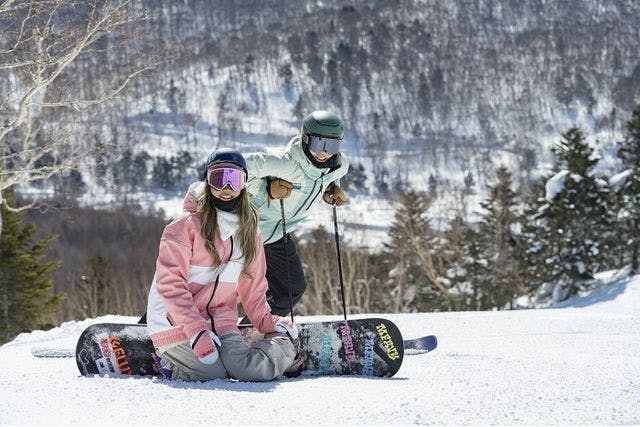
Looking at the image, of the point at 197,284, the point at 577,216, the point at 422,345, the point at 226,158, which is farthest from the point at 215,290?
the point at 577,216

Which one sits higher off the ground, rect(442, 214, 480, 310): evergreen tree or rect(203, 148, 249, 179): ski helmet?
rect(203, 148, 249, 179): ski helmet

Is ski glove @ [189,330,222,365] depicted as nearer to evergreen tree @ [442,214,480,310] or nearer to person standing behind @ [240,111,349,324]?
person standing behind @ [240,111,349,324]

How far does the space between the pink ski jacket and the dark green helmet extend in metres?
1.20

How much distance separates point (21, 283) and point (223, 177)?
22.8 metres

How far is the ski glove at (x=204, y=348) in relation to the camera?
11.7 feet

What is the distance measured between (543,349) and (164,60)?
858 centimetres

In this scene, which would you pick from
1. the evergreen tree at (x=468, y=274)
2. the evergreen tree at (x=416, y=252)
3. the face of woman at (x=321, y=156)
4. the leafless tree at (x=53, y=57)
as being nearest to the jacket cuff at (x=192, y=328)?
the face of woman at (x=321, y=156)

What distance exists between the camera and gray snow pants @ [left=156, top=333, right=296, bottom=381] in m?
3.64

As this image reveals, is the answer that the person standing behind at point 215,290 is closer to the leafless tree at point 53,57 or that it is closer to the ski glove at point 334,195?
the ski glove at point 334,195

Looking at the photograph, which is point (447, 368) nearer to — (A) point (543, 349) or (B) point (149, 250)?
(A) point (543, 349)

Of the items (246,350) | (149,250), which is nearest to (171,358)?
(246,350)

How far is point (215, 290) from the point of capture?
12.7 feet

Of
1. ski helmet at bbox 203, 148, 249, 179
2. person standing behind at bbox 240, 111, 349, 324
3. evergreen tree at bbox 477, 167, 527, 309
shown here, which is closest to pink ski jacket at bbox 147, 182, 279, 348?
ski helmet at bbox 203, 148, 249, 179

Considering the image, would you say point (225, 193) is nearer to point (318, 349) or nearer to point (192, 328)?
point (192, 328)
